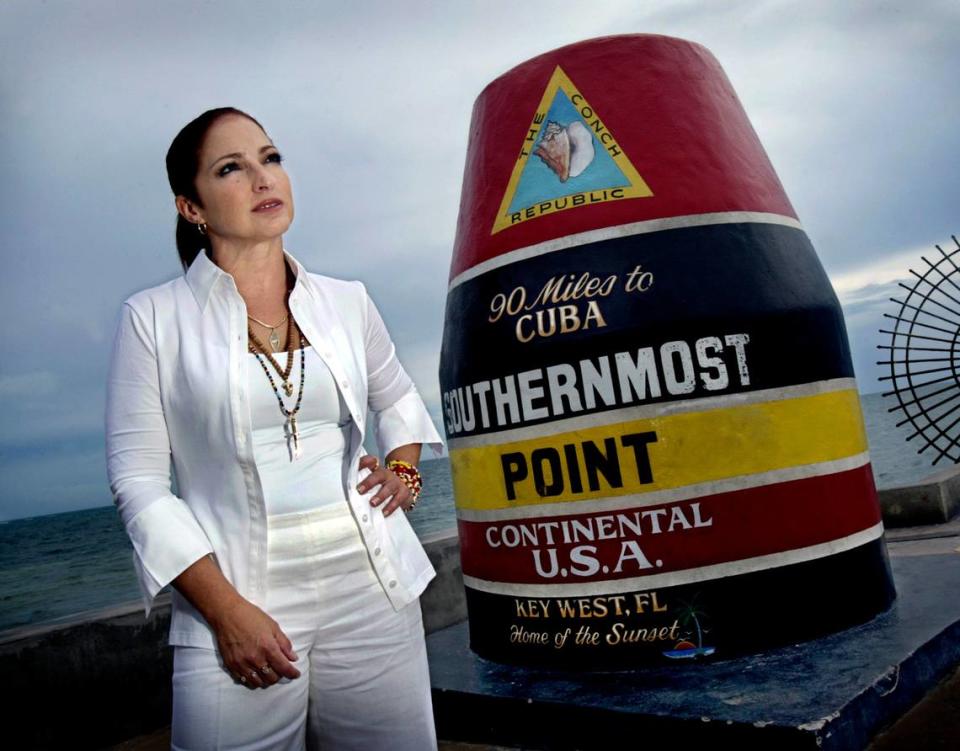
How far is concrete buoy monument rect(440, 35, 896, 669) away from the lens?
12.0ft

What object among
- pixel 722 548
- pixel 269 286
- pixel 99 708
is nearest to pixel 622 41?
pixel 722 548

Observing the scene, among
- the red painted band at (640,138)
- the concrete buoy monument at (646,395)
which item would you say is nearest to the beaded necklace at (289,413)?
the concrete buoy monument at (646,395)

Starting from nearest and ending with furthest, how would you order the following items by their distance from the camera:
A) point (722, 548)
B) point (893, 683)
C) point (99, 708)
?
point (893, 683) → point (722, 548) → point (99, 708)

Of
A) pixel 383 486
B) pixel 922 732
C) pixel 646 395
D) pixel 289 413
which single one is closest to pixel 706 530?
pixel 646 395

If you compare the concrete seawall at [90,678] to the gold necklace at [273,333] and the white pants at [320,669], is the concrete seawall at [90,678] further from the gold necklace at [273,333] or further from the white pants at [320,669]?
the gold necklace at [273,333]

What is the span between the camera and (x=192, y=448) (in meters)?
1.94

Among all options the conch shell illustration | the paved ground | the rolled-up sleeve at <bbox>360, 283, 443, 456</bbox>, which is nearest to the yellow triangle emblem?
the conch shell illustration

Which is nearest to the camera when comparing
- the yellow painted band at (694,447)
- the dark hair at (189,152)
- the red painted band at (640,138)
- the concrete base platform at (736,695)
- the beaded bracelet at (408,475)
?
the dark hair at (189,152)

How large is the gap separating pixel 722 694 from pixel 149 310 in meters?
2.55

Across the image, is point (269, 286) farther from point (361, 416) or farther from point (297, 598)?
point (297, 598)

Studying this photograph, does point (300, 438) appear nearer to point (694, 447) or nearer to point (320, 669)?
point (320, 669)

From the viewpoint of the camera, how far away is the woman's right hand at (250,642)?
179 centimetres

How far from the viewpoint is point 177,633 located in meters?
1.90

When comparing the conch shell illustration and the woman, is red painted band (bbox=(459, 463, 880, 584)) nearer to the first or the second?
the conch shell illustration
